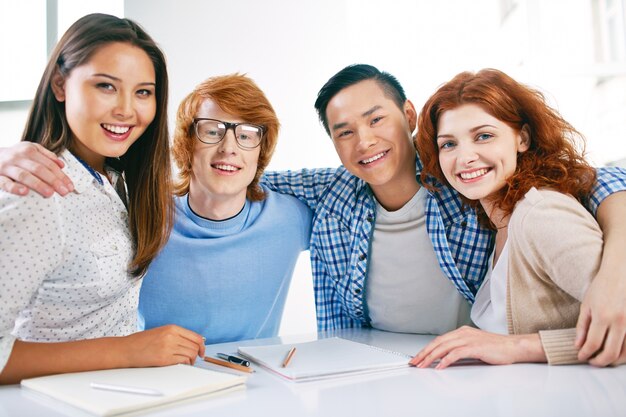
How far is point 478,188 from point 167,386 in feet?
3.00

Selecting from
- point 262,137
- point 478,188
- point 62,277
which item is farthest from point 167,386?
point 262,137

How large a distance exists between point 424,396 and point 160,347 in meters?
0.51

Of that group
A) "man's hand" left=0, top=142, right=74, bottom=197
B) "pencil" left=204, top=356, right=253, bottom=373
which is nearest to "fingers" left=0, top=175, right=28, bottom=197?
"man's hand" left=0, top=142, right=74, bottom=197

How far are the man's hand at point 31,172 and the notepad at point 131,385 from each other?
1.12ft

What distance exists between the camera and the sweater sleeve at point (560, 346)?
3.62ft

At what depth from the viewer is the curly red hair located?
4.46 ft

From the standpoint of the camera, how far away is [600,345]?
1.07 m

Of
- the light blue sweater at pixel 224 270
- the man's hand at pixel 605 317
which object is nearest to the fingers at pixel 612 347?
the man's hand at pixel 605 317

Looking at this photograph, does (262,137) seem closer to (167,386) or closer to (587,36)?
(167,386)

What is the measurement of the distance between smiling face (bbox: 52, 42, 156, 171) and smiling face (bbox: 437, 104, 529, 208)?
792 mm

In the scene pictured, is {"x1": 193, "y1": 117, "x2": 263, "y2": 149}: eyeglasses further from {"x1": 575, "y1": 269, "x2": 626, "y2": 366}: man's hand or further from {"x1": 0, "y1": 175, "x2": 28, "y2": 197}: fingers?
{"x1": 575, "y1": 269, "x2": 626, "y2": 366}: man's hand

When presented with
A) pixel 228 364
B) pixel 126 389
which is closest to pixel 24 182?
pixel 126 389

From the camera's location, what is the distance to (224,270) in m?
1.87

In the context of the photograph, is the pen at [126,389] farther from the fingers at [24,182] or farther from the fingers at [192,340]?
the fingers at [24,182]
